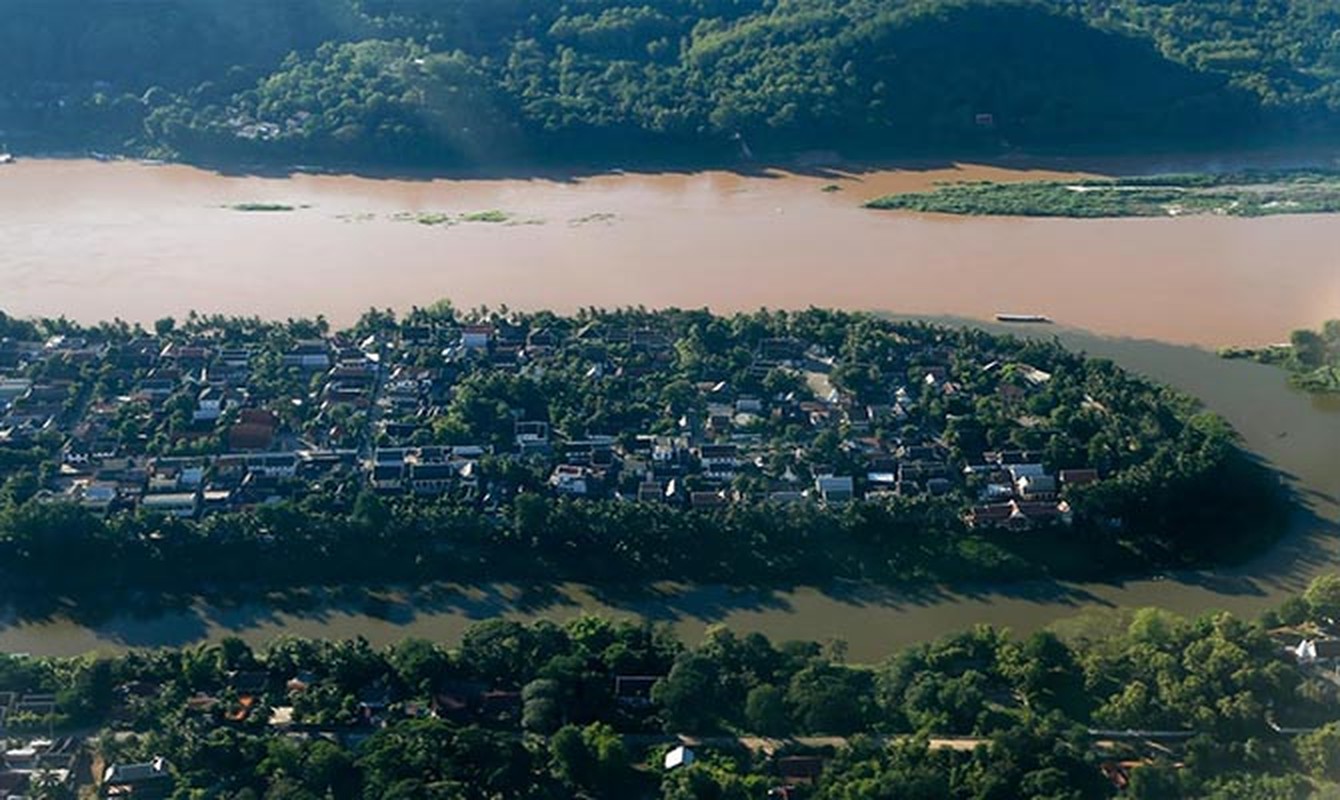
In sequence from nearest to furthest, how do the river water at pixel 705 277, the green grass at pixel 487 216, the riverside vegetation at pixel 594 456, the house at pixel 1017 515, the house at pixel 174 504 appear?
the river water at pixel 705 277
the riverside vegetation at pixel 594 456
the house at pixel 1017 515
the house at pixel 174 504
the green grass at pixel 487 216

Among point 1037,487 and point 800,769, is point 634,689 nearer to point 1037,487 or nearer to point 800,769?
point 800,769

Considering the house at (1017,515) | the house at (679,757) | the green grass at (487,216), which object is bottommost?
the house at (679,757)

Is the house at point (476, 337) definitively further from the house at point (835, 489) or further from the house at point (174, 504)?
the house at point (835, 489)

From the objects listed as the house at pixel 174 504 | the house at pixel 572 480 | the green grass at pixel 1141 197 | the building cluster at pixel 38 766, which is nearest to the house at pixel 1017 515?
the house at pixel 572 480

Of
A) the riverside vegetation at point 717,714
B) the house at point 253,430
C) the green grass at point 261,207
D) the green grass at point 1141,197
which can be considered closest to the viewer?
the riverside vegetation at point 717,714

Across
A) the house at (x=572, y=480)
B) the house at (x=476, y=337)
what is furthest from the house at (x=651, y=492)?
the house at (x=476, y=337)

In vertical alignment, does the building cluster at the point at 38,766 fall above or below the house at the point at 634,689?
below

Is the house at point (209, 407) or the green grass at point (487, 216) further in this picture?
the green grass at point (487, 216)
